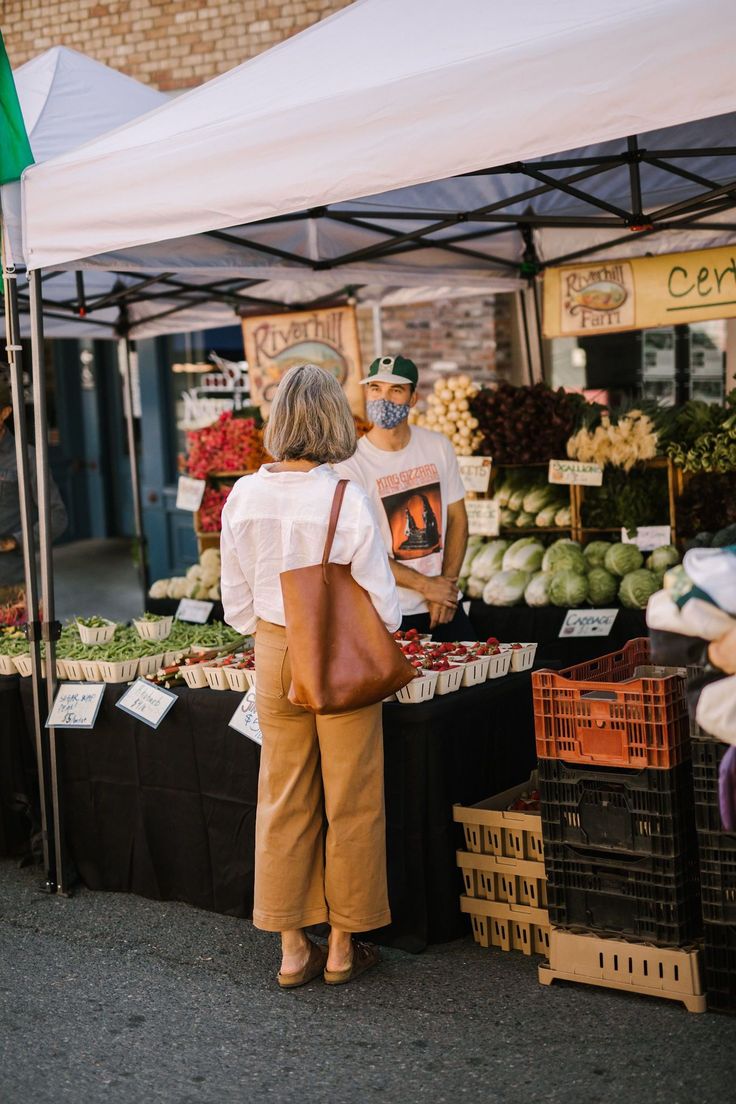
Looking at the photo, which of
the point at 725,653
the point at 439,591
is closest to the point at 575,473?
the point at 439,591

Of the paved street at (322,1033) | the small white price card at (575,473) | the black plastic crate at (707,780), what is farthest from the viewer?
the small white price card at (575,473)

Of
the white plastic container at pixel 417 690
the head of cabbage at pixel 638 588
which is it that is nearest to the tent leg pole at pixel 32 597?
the white plastic container at pixel 417 690

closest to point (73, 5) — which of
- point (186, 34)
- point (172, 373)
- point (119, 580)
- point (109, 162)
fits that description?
point (186, 34)

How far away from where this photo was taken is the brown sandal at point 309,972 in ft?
13.8

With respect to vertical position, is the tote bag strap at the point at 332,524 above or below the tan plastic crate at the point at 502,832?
above

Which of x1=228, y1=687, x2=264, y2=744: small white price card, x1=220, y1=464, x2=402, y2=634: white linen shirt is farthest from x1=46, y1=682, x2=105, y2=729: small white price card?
x1=220, y1=464, x2=402, y2=634: white linen shirt

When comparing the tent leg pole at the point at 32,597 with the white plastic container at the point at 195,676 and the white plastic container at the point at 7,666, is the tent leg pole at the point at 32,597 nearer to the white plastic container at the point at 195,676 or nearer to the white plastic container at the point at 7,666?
the white plastic container at the point at 7,666

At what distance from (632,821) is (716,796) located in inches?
11.2

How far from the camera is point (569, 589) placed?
6656 millimetres

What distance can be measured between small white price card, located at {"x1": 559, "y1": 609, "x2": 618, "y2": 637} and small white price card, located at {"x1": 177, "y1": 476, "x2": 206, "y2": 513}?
9.03ft

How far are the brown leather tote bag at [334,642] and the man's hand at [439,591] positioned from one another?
147cm

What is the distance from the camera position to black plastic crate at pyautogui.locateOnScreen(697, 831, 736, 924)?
3703 millimetres

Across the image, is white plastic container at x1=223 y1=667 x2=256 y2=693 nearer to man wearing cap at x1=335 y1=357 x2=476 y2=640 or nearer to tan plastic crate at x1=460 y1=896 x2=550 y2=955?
man wearing cap at x1=335 y1=357 x2=476 y2=640

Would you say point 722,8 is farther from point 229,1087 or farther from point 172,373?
point 172,373
